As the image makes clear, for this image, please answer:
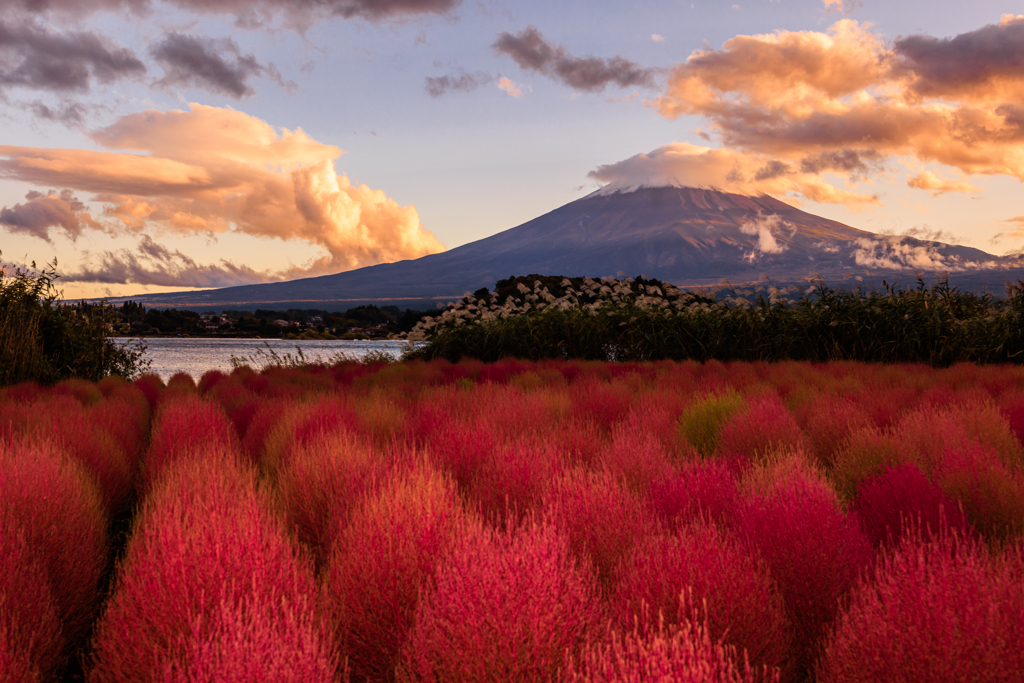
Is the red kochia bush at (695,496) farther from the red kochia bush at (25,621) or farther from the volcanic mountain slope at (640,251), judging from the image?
the volcanic mountain slope at (640,251)

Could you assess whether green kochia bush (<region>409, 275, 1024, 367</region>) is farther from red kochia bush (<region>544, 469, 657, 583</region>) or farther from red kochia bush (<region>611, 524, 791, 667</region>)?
red kochia bush (<region>611, 524, 791, 667</region>)

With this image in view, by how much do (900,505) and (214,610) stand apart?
7.88 feet

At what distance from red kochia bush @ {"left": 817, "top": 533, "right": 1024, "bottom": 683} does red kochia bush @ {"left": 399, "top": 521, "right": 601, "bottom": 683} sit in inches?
24.2

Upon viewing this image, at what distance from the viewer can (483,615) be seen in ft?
4.77

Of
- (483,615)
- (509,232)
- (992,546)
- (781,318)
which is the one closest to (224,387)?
(483,615)

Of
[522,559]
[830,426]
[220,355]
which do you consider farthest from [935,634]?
[220,355]

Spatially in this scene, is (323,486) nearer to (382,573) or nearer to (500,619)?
(382,573)

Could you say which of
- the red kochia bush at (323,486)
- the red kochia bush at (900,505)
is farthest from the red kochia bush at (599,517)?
the red kochia bush at (900,505)

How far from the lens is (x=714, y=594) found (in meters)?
1.62

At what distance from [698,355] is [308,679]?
9361mm

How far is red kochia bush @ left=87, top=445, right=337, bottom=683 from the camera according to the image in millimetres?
1307

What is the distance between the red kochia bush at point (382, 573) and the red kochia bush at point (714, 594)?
0.54 meters

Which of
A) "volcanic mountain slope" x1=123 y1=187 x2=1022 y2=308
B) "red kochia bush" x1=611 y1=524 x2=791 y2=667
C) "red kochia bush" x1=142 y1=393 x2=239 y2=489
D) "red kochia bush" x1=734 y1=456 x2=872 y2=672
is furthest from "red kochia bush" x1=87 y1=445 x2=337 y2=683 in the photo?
"volcanic mountain slope" x1=123 y1=187 x2=1022 y2=308

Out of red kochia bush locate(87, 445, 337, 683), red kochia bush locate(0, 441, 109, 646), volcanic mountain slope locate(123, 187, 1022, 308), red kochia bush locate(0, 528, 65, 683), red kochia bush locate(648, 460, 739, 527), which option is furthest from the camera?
volcanic mountain slope locate(123, 187, 1022, 308)
